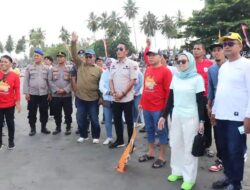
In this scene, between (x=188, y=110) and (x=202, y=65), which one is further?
(x=202, y=65)

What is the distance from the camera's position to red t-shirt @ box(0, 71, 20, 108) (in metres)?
5.99

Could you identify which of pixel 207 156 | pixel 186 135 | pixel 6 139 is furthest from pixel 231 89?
pixel 6 139

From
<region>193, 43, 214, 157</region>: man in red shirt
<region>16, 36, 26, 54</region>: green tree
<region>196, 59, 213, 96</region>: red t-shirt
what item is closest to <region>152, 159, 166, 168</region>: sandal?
<region>193, 43, 214, 157</region>: man in red shirt

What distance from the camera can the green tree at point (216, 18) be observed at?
31969 millimetres

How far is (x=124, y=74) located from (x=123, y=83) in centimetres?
17

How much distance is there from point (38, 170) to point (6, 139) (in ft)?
8.01

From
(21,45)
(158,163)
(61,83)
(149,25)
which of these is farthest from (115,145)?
(21,45)

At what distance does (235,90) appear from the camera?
3.54 meters

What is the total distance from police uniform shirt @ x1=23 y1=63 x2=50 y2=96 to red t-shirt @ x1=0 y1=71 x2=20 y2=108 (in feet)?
2.80

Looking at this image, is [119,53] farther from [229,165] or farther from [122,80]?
[229,165]

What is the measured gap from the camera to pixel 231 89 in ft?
11.7

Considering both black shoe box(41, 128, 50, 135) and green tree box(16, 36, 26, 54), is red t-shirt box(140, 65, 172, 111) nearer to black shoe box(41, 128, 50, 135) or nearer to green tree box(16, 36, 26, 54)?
black shoe box(41, 128, 50, 135)

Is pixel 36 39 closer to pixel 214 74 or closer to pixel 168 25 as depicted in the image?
pixel 168 25

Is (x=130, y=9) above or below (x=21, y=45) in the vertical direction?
above
